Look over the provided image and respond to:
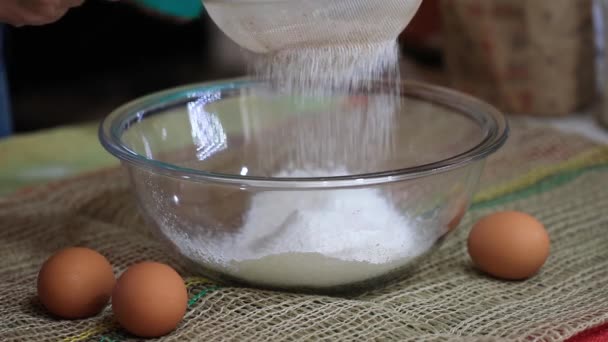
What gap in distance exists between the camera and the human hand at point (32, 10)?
715 millimetres

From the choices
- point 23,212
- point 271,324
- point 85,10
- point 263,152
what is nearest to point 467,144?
point 263,152

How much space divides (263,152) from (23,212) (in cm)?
31

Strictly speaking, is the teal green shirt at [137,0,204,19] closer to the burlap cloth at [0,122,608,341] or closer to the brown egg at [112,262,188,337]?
the burlap cloth at [0,122,608,341]

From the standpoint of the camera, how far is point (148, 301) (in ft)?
2.06

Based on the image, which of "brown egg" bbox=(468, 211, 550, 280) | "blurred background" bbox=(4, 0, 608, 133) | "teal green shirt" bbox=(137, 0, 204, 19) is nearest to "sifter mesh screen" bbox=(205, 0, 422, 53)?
"blurred background" bbox=(4, 0, 608, 133)

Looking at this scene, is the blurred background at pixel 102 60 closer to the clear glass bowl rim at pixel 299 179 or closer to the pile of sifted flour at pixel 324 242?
the clear glass bowl rim at pixel 299 179

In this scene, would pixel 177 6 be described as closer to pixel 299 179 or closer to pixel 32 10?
pixel 32 10

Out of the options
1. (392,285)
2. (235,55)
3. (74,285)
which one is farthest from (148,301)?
(235,55)

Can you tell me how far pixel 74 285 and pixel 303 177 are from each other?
0.73 feet

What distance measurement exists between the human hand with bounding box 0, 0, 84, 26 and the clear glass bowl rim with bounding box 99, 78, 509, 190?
0.12 meters

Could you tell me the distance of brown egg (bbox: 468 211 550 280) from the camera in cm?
76

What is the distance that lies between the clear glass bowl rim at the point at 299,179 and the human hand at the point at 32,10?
4.8 inches

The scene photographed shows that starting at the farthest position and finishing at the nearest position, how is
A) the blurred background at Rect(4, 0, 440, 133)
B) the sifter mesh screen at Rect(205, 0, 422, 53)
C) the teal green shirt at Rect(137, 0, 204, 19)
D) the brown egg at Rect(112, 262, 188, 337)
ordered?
1. the blurred background at Rect(4, 0, 440, 133)
2. the teal green shirt at Rect(137, 0, 204, 19)
3. the sifter mesh screen at Rect(205, 0, 422, 53)
4. the brown egg at Rect(112, 262, 188, 337)

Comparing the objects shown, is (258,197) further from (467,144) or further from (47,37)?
(47,37)
